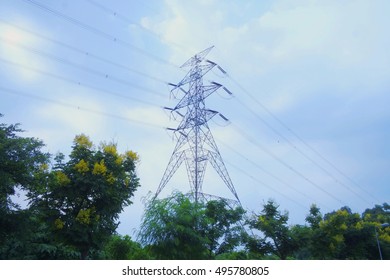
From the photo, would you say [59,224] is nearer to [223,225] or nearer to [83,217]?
[83,217]

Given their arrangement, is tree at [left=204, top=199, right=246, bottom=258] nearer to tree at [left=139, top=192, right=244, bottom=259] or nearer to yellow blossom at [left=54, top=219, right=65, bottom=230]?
tree at [left=139, top=192, right=244, bottom=259]

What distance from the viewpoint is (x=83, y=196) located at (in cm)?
1678

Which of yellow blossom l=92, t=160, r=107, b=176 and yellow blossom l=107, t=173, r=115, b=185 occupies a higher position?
yellow blossom l=92, t=160, r=107, b=176

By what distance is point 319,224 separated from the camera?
91.8ft

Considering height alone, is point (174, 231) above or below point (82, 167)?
below

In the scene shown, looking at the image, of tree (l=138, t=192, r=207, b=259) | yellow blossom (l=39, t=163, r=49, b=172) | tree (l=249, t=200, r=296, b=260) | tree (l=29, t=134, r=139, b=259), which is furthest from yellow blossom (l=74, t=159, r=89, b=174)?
tree (l=249, t=200, r=296, b=260)

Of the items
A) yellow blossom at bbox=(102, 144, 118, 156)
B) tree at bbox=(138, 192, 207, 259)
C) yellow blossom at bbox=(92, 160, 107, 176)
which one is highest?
yellow blossom at bbox=(102, 144, 118, 156)

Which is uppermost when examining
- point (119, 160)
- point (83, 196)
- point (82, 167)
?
point (119, 160)

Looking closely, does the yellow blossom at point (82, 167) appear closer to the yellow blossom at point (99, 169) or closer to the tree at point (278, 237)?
the yellow blossom at point (99, 169)

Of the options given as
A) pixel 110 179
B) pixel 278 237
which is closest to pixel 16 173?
pixel 110 179

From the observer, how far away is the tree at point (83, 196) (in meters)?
16.3

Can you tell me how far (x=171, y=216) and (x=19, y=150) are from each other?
26.0 ft

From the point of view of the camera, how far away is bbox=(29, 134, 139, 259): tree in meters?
16.3
